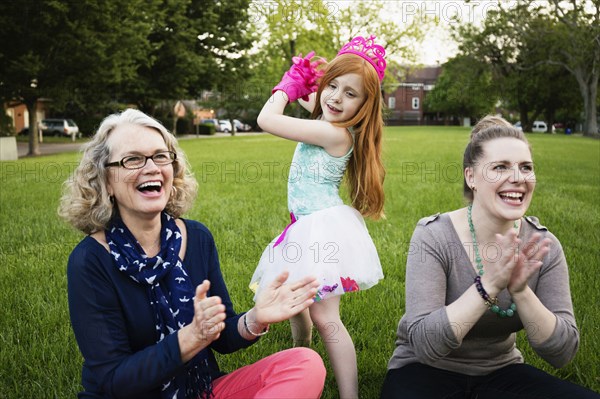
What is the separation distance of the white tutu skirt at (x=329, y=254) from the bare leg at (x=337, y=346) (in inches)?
4.2

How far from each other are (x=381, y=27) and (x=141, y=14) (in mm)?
25404

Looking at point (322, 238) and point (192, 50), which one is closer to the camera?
point (322, 238)

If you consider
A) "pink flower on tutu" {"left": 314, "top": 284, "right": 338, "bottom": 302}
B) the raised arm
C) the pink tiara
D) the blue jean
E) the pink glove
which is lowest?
the blue jean

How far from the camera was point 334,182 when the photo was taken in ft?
11.5

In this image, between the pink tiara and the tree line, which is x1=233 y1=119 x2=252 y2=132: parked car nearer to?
the tree line

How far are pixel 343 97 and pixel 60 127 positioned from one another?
45585 millimetres

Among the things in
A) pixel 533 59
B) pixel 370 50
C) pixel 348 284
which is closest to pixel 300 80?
pixel 370 50

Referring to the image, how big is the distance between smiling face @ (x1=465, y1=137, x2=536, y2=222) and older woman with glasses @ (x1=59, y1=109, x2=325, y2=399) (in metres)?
0.98

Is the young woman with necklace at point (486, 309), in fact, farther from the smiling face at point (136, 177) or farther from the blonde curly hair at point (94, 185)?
the blonde curly hair at point (94, 185)

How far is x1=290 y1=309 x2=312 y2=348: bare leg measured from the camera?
3.80 m

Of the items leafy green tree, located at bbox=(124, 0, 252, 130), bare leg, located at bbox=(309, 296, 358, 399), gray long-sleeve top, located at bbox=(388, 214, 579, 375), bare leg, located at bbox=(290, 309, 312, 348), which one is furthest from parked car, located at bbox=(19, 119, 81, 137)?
gray long-sleeve top, located at bbox=(388, 214, 579, 375)

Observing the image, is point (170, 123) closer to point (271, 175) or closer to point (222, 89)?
point (222, 89)

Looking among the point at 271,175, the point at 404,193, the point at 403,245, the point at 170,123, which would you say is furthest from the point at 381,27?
the point at 403,245

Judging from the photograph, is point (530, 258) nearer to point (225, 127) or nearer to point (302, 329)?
point (302, 329)
